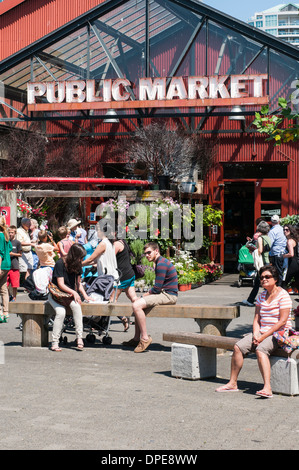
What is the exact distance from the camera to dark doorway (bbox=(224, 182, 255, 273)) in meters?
26.9

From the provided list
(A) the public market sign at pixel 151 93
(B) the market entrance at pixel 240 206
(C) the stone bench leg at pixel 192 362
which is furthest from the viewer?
(B) the market entrance at pixel 240 206

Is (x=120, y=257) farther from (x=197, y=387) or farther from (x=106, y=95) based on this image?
(x=106, y=95)

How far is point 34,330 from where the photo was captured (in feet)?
37.2

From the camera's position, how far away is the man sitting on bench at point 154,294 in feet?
35.3

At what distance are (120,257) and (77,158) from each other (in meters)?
14.9

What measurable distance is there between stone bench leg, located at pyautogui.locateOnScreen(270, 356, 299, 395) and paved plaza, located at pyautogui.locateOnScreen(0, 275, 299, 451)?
11cm

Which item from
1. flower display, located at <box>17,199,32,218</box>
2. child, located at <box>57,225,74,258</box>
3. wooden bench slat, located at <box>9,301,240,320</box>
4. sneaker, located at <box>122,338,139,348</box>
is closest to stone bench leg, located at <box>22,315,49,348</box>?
wooden bench slat, located at <box>9,301,240,320</box>

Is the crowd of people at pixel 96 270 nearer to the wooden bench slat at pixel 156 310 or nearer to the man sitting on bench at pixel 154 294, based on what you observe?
the man sitting on bench at pixel 154 294

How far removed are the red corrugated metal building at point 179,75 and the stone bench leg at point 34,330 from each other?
1371 centimetres

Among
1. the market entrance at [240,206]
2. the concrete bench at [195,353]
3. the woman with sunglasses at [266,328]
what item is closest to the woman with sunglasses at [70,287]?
the concrete bench at [195,353]

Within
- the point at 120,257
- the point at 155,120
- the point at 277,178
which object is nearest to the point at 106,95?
the point at 155,120

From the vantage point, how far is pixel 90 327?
1192 centimetres

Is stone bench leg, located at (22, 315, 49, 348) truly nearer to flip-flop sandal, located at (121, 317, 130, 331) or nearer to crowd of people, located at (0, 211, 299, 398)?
crowd of people, located at (0, 211, 299, 398)
